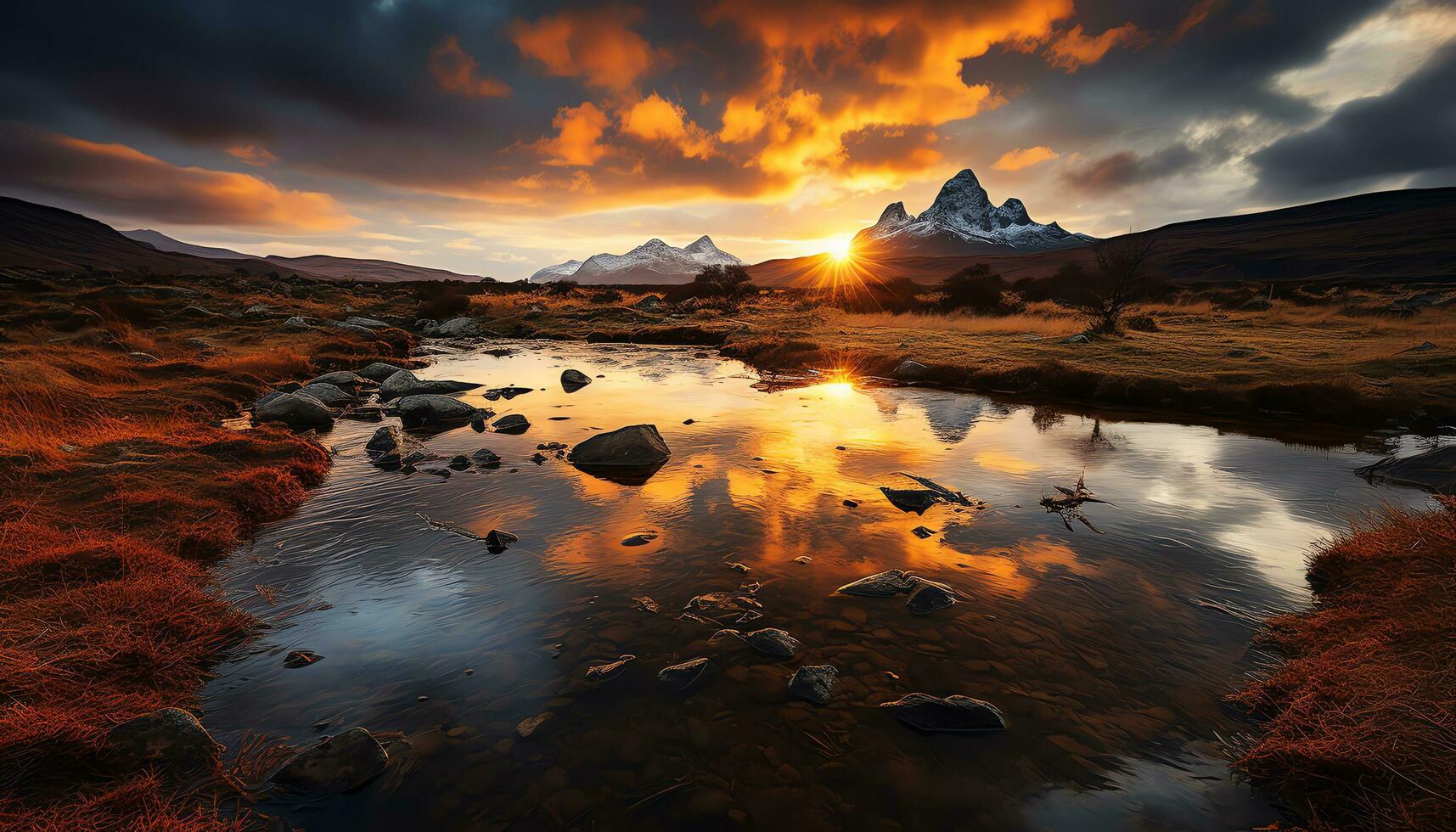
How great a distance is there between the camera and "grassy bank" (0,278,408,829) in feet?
11.3

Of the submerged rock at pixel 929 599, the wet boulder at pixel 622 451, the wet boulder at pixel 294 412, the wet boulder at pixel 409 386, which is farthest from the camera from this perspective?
the wet boulder at pixel 409 386

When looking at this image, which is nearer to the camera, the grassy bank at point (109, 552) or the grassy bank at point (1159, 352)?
the grassy bank at point (109, 552)

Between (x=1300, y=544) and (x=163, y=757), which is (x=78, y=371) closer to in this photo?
(x=163, y=757)

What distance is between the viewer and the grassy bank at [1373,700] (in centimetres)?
332

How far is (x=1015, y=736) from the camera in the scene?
452 cm

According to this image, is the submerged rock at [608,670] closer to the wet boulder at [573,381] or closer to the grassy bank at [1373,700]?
the grassy bank at [1373,700]

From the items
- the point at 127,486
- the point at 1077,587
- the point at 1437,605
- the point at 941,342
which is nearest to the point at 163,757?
the point at 127,486

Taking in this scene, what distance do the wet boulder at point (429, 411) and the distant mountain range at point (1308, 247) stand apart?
7873cm

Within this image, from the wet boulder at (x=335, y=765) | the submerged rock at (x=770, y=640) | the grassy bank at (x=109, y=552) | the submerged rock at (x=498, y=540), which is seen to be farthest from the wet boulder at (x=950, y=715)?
the submerged rock at (x=498, y=540)

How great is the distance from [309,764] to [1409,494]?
1688 centimetres

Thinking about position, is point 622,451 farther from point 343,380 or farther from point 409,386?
point 343,380

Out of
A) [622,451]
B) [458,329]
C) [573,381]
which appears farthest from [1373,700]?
[458,329]

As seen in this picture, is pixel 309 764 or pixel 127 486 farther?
pixel 127 486

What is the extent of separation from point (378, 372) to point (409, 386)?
503 centimetres
